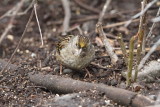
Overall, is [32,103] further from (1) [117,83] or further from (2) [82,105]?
(1) [117,83]

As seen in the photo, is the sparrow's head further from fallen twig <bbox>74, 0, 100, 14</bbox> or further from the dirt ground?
fallen twig <bbox>74, 0, 100, 14</bbox>

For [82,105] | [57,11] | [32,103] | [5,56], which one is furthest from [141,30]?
[57,11]

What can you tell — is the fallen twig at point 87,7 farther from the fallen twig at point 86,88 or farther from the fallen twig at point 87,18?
the fallen twig at point 86,88

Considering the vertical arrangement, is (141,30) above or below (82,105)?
above

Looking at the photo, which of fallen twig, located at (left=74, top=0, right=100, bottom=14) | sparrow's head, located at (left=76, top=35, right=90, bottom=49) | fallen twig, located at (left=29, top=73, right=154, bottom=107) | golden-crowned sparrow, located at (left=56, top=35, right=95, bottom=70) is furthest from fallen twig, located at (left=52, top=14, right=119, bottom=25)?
fallen twig, located at (left=29, top=73, right=154, bottom=107)

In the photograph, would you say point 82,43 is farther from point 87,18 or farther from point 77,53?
point 87,18

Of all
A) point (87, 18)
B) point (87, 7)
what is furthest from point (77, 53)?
point (87, 7)

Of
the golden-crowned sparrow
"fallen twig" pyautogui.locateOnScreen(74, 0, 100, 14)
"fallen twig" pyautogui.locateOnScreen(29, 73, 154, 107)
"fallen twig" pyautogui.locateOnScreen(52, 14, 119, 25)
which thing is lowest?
"fallen twig" pyautogui.locateOnScreen(29, 73, 154, 107)
